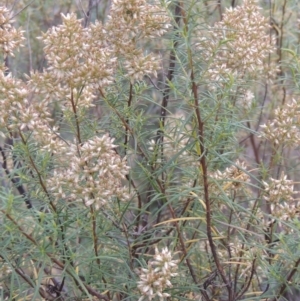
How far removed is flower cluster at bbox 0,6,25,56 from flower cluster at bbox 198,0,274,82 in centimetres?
51

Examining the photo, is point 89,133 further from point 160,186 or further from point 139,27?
point 139,27

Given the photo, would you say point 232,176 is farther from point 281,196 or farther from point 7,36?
point 7,36

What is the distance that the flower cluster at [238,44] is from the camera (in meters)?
1.72

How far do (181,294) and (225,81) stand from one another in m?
0.65

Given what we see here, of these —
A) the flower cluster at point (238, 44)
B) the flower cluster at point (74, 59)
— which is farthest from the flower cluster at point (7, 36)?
the flower cluster at point (238, 44)

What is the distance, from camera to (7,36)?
164cm

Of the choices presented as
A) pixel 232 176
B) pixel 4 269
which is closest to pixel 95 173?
→ pixel 4 269

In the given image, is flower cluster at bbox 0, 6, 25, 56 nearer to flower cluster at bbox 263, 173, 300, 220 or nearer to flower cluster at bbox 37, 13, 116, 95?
flower cluster at bbox 37, 13, 116, 95

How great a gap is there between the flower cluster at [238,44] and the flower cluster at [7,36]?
507 millimetres

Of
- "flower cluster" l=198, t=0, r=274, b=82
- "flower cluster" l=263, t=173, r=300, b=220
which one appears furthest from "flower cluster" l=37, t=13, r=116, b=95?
Result: "flower cluster" l=263, t=173, r=300, b=220

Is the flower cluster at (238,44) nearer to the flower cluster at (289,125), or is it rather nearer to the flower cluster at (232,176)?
the flower cluster at (289,125)

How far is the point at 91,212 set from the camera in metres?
1.54

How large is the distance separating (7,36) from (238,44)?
70cm

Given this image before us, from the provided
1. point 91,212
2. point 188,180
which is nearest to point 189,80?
point 91,212
